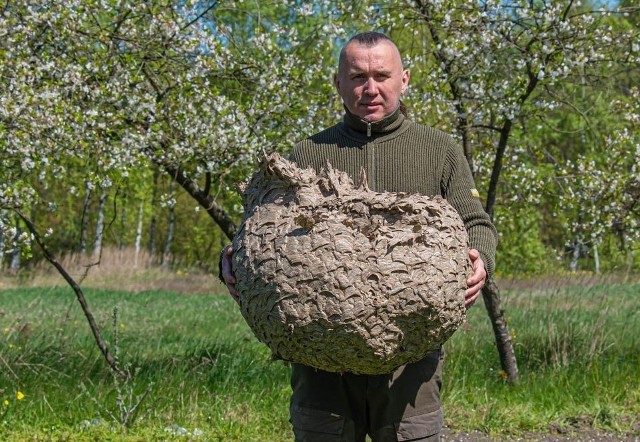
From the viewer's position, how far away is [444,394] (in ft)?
20.4

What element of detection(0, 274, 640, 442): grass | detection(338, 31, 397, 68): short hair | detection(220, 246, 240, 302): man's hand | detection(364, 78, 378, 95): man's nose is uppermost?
detection(338, 31, 397, 68): short hair

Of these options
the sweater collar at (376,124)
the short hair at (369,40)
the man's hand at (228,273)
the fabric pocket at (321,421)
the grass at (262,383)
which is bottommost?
the grass at (262,383)

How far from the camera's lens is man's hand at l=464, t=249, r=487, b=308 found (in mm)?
3006

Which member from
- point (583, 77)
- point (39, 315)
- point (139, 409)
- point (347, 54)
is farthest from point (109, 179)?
point (39, 315)

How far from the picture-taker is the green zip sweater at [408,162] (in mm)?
3264

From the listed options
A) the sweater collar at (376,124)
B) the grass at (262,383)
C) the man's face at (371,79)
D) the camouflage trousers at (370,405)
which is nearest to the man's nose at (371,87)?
the man's face at (371,79)

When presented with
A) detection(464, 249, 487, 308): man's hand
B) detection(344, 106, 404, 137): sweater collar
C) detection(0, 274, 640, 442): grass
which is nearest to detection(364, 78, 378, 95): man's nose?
detection(344, 106, 404, 137): sweater collar

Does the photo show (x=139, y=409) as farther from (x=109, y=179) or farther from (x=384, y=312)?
(x=384, y=312)

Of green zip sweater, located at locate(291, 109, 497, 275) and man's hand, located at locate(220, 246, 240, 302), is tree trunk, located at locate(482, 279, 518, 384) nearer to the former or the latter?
green zip sweater, located at locate(291, 109, 497, 275)

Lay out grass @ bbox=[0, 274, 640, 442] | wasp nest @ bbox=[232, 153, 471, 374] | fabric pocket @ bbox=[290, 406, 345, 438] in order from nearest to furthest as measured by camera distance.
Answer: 1. wasp nest @ bbox=[232, 153, 471, 374]
2. fabric pocket @ bbox=[290, 406, 345, 438]
3. grass @ bbox=[0, 274, 640, 442]

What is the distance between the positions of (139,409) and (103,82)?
2.34 metres

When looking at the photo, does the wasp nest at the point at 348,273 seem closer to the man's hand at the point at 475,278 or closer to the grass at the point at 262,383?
the man's hand at the point at 475,278

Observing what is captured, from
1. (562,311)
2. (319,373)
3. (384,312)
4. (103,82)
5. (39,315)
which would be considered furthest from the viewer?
(39,315)

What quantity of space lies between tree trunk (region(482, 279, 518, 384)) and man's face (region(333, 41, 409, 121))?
3.51 m
